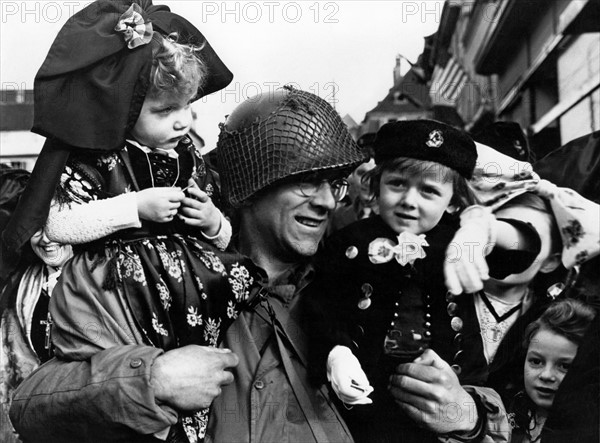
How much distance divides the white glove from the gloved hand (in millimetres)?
345

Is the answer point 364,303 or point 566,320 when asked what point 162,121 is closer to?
point 364,303

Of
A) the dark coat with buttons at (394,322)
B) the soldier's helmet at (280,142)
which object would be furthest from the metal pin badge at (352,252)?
the soldier's helmet at (280,142)

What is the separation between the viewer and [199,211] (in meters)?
1.72

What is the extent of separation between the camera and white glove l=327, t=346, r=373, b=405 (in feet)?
5.40

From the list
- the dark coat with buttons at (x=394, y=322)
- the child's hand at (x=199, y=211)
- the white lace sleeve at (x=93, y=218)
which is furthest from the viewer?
the dark coat with buttons at (x=394, y=322)

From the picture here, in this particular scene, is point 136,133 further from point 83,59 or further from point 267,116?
point 267,116

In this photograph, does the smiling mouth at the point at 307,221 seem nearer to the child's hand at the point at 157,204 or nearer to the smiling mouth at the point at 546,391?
the child's hand at the point at 157,204

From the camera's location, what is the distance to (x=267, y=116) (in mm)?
1896

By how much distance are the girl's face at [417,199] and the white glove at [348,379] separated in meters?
0.40

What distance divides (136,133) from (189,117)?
15cm

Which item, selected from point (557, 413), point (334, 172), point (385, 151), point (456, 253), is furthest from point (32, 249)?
point (557, 413)

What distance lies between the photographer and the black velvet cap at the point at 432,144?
183 cm

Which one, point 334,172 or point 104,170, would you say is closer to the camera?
point 104,170

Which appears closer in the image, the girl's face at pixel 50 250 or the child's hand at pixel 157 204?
the child's hand at pixel 157 204
